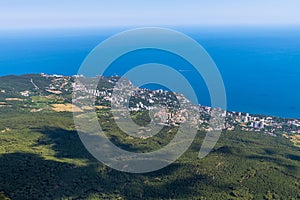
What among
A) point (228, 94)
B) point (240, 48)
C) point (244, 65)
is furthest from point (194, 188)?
point (240, 48)

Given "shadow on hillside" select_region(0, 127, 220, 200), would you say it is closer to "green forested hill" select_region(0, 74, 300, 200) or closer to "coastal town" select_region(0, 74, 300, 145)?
"green forested hill" select_region(0, 74, 300, 200)

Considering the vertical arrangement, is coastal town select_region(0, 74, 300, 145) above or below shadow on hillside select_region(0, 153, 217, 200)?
above

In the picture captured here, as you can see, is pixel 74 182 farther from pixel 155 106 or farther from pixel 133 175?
pixel 155 106

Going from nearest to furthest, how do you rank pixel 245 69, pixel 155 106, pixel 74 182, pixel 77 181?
pixel 74 182
pixel 77 181
pixel 155 106
pixel 245 69

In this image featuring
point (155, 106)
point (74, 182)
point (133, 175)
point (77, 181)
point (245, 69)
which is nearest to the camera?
point (74, 182)

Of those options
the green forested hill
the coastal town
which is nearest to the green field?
the green forested hill

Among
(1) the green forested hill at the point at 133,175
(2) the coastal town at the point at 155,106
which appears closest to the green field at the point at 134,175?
(1) the green forested hill at the point at 133,175

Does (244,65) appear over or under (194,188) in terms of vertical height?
over

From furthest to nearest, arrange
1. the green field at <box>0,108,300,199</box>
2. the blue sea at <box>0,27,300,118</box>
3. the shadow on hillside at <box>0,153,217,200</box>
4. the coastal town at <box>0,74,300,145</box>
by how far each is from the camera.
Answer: the blue sea at <box>0,27,300,118</box> < the coastal town at <box>0,74,300,145</box> < the green field at <box>0,108,300,199</box> < the shadow on hillside at <box>0,153,217,200</box>

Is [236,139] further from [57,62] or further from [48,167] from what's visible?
[57,62]

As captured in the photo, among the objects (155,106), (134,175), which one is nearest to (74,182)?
(134,175)

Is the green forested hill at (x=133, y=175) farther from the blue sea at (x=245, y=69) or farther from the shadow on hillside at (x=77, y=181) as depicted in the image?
the blue sea at (x=245, y=69)
